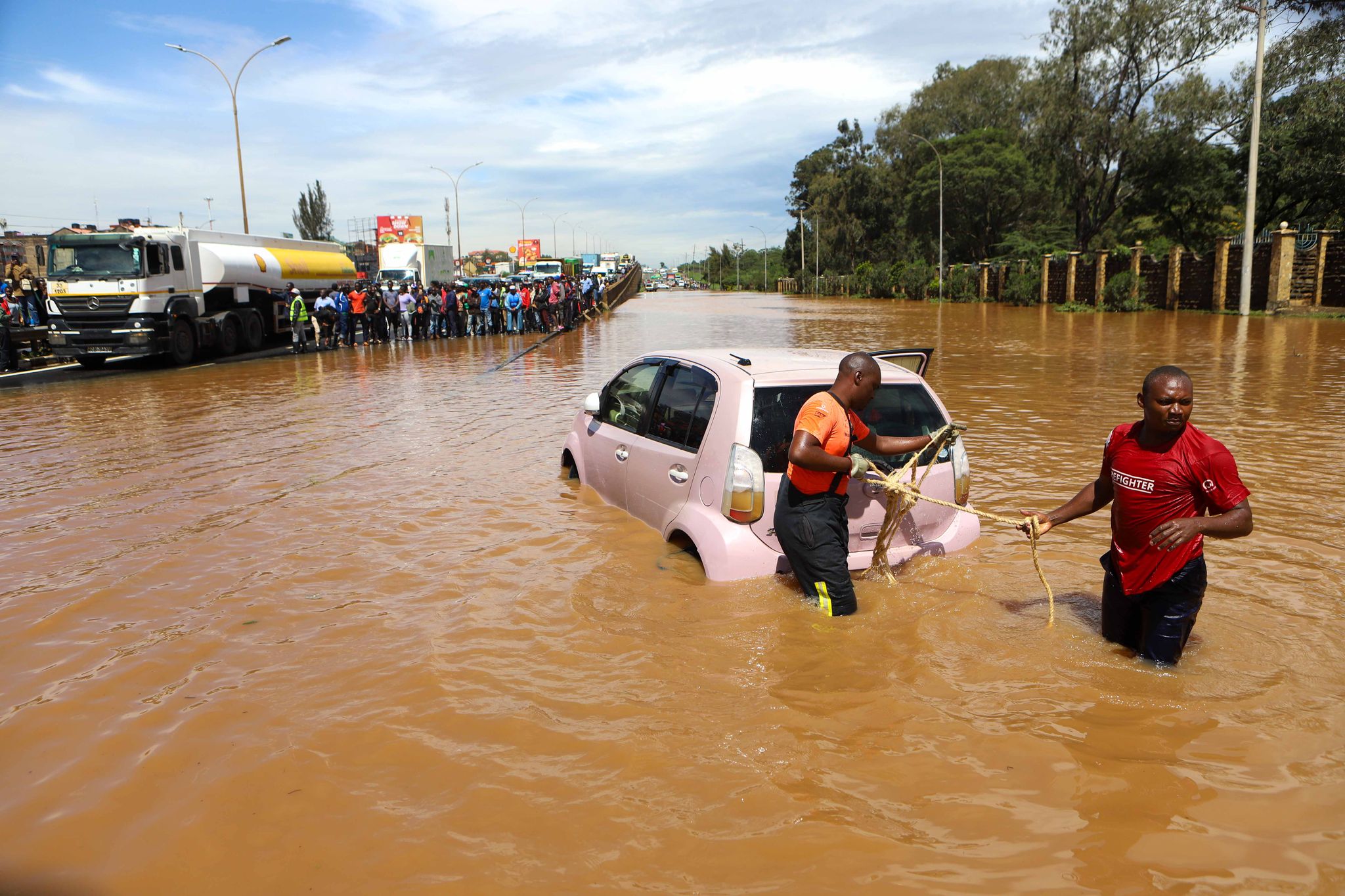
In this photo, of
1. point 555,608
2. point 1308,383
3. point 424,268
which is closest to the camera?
point 555,608

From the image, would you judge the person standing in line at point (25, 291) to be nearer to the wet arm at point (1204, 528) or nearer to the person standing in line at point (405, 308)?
the person standing in line at point (405, 308)

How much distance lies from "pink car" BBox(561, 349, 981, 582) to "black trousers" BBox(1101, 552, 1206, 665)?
1.08m

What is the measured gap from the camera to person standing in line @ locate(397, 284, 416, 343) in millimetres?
27109

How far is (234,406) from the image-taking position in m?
13.9

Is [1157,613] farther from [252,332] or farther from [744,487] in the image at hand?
[252,332]

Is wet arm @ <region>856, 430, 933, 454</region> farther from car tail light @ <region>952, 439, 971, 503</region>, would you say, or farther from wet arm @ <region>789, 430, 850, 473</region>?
wet arm @ <region>789, 430, 850, 473</region>

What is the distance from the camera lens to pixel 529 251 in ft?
403

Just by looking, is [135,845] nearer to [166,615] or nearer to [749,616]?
[166,615]

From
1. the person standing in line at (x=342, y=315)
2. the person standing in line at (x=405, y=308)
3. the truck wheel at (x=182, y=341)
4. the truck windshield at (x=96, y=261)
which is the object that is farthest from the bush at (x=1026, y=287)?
the truck windshield at (x=96, y=261)

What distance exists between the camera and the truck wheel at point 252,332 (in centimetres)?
2439

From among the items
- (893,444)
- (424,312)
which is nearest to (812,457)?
(893,444)

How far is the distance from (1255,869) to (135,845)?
11.2 feet

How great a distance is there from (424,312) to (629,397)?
76.0 ft

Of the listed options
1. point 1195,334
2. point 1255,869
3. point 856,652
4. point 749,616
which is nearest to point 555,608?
point 749,616
